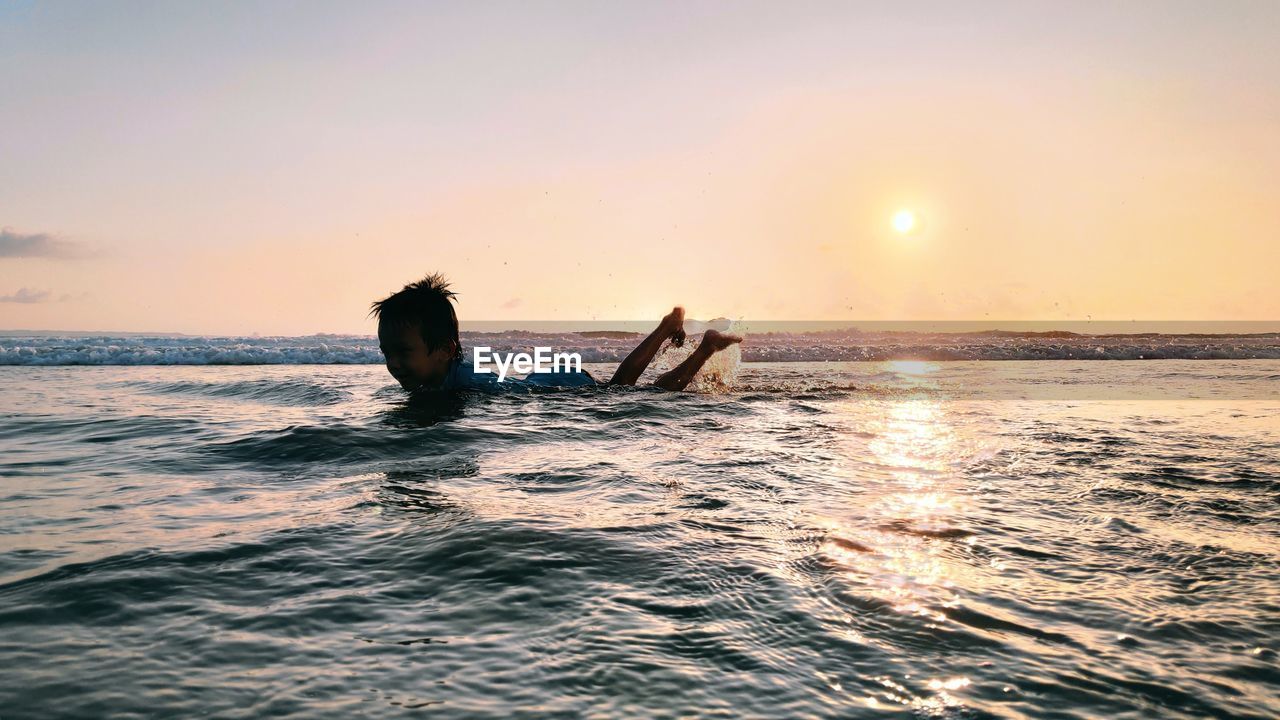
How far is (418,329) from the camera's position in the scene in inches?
260

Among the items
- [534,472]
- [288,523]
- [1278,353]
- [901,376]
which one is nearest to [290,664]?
[288,523]

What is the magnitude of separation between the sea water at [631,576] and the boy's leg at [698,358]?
2834mm

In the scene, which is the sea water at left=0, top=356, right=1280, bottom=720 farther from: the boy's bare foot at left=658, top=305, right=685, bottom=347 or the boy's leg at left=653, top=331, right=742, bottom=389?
the boy's leg at left=653, top=331, right=742, bottom=389

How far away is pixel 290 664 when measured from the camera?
66.2 inches

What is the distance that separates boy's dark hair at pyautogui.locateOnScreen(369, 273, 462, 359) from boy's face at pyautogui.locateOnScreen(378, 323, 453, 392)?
0.17 ft

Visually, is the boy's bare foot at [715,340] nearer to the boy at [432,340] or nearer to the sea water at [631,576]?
the boy at [432,340]

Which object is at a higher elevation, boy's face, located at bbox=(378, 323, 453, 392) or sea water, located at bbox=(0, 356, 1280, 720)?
boy's face, located at bbox=(378, 323, 453, 392)

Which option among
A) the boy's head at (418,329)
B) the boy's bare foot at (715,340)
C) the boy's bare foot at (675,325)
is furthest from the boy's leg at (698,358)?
the boy's head at (418,329)

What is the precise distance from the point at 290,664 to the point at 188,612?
0.53 metres

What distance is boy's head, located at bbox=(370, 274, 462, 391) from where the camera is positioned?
6.47m

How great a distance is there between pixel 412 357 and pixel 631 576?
16.2 feet

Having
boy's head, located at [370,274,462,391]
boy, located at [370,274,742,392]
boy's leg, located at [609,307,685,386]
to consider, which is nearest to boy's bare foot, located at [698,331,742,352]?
boy, located at [370,274,742,392]

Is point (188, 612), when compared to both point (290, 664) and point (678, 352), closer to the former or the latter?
point (290, 664)

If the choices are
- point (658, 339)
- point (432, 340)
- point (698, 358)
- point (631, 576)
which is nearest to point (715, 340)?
point (698, 358)
